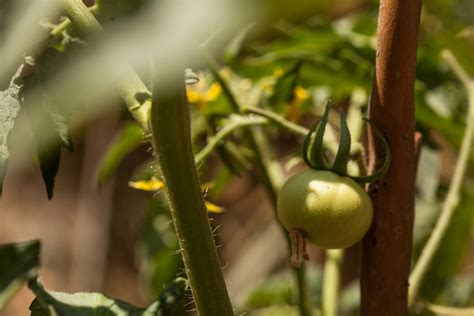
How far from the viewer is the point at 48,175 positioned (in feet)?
1.83

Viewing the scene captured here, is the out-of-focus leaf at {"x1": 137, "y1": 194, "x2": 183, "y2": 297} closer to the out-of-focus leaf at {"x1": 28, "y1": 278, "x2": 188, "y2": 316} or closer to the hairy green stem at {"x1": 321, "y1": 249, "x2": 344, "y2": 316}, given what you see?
the hairy green stem at {"x1": 321, "y1": 249, "x2": 344, "y2": 316}

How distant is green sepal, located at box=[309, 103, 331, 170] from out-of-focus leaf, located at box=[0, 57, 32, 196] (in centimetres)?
20

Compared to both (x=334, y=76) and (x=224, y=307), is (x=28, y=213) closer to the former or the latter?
(x=334, y=76)

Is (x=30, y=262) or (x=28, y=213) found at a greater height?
(x=30, y=262)

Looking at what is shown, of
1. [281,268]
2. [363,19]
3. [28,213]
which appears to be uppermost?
[363,19]

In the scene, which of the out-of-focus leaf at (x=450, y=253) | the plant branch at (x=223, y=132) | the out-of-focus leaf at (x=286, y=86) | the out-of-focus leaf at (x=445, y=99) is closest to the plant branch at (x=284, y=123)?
the plant branch at (x=223, y=132)

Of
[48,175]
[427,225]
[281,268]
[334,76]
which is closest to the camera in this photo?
[48,175]

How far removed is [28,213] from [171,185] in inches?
97.3

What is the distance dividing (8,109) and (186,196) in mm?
127

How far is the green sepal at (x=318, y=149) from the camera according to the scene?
58 centimetres

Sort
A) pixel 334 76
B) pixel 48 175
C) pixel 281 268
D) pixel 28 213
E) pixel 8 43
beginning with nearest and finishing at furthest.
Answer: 1. pixel 8 43
2. pixel 48 175
3. pixel 334 76
4. pixel 281 268
5. pixel 28 213

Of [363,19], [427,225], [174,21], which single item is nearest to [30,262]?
[174,21]

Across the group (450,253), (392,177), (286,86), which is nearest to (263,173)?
(286,86)

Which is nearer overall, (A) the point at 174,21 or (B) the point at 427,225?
(A) the point at 174,21
